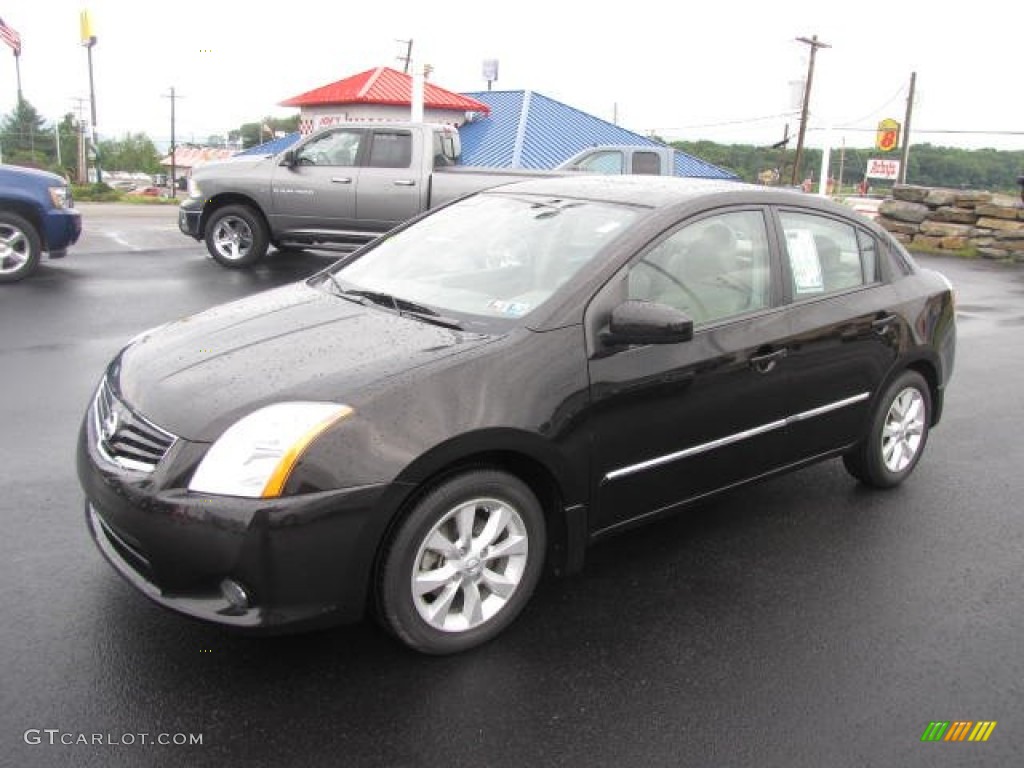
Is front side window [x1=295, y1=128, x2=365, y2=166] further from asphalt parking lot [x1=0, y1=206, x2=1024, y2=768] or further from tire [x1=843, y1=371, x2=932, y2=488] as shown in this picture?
tire [x1=843, y1=371, x2=932, y2=488]

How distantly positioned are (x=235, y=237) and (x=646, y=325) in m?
9.70

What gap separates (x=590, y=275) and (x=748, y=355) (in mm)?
826

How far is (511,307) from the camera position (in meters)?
3.44

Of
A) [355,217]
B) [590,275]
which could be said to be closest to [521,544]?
[590,275]

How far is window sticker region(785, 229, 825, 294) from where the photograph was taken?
13.5 ft

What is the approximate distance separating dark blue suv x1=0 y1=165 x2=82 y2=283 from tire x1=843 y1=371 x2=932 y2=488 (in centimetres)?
877

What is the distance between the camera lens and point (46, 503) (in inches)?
162

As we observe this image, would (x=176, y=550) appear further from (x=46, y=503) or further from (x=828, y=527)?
(x=828, y=527)

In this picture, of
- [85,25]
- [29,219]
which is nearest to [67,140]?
[85,25]

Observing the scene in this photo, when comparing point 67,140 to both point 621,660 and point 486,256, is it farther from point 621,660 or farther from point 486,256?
point 621,660

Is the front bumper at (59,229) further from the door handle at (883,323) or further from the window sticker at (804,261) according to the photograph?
the door handle at (883,323)

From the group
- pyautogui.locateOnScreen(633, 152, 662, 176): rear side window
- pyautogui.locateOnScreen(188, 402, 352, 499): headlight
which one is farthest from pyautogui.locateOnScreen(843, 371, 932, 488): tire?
pyautogui.locateOnScreen(633, 152, 662, 176): rear side window

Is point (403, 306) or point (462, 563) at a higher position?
point (403, 306)

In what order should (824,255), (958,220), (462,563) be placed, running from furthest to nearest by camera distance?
(958,220)
(824,255)
(462,563)
